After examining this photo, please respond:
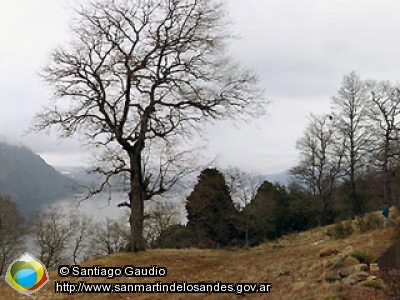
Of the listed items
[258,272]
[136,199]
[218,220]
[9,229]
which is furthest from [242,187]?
[258,272]

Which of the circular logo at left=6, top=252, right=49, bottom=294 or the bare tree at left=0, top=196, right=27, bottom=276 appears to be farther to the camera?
the bare tree at left=0, top=196, right=27, bottom=276

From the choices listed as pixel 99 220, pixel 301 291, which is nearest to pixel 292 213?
pixel 99 220

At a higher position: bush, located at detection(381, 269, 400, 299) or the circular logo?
bush, located at detection(381, 269, 400, 299)

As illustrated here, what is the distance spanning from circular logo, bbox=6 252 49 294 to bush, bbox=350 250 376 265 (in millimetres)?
7701

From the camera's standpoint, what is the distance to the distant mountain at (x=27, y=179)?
Answer: 60.1 meters

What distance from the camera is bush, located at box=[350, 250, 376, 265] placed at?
25.2 ft

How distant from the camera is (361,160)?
29.0 metres

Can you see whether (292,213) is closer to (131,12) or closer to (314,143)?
(314,143)

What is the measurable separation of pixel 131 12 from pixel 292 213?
87.4 ft

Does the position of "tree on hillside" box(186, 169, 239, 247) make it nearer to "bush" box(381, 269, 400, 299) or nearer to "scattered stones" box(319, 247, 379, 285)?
"scattered stones" box(319, 247, 379, 285)

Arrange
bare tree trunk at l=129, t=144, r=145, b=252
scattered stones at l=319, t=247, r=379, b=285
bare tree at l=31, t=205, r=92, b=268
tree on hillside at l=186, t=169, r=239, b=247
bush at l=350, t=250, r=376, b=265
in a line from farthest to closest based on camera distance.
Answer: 1. bare tree at l=31, t=205, r=92, b=268
2. tree on hillside at l=186, t=169, r=239, b=247
3. bare tree trunk at l=129, t=144, r=145, b=252
4. bush at l=350, t=250, r=376, b=265
5. scattered stones at l=319, t=247, r=379, b=285

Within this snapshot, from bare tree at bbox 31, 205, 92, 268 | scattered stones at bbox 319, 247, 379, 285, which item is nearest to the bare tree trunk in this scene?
scattered stones at bbox 319, 247, 379, 285

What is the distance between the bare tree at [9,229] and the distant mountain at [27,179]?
2187 centimetres

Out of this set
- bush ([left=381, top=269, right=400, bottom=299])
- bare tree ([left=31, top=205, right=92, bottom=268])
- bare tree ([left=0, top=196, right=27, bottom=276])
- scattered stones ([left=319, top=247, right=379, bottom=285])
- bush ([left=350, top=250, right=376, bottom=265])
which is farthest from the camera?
bare tree ([left=31, top=205, right=92, bottom=268])
